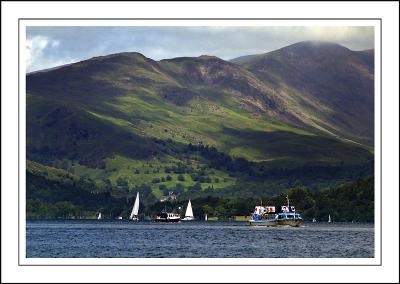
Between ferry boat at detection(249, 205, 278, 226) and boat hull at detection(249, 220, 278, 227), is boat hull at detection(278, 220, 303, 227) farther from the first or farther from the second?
ferry boat at detection(249, 205, 278, 226)

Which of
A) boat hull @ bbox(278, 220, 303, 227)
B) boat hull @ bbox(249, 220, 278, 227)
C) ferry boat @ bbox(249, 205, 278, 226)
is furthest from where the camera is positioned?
ferry boat @ bbox(249, 205, 278, 226)

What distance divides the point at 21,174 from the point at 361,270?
62.2 ft

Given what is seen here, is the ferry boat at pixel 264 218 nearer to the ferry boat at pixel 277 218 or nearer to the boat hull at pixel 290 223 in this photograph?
the ferry boat at pixel 277 218

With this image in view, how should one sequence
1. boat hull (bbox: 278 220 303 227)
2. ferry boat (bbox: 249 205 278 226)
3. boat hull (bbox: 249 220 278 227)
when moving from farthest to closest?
ferry boat (bbox: 249 205 278 226) < boat hull (bbox: 249 220 278 227) < boat hull (bbox: 278 220 303 227)

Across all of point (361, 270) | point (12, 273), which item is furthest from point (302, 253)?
point (12, 273)

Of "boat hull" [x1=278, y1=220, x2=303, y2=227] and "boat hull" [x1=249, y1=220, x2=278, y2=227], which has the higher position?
"boat hull" [x1=278, y1=220, x2=303, y2=227]

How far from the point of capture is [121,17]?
4609 cm

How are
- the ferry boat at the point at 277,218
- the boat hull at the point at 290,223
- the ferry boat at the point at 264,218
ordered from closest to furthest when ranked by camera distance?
the boat hull at the point at 290,223 < the ferry boat at the point at 277,218 < the ferry boat at the point at 264,218

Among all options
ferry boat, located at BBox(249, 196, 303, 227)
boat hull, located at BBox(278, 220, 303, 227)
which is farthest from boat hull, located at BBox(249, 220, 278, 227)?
boat hull, located at BBox(278, 220, 303, 227)

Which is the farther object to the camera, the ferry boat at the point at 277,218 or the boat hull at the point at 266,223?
the boat hull at the point at 266,223

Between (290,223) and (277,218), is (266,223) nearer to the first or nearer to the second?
(277,218)

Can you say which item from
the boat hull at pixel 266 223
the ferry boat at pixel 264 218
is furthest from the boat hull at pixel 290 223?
the ferry boat at pixel 264 218

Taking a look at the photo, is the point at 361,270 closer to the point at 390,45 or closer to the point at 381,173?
the point at 381,173

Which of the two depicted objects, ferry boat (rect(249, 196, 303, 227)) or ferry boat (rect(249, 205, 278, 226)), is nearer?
ferry boat (rect(249, 196, 303, 227))
